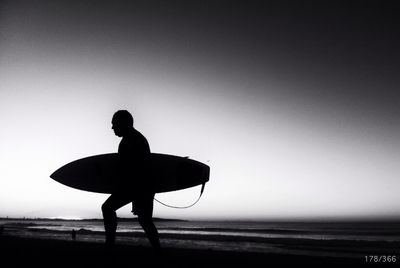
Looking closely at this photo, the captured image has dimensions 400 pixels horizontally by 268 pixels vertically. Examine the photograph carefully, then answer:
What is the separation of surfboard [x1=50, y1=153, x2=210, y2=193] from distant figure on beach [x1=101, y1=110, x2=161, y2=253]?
234 centimetres

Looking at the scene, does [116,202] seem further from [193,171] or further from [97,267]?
[193,171]

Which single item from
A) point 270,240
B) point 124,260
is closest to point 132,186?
point 124,260

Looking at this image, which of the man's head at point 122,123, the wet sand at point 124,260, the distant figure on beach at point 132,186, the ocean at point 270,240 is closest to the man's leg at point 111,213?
the distant figure on beach at point 132,186

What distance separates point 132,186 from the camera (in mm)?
4070

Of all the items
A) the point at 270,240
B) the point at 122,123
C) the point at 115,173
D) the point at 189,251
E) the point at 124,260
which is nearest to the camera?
the point at 122,123

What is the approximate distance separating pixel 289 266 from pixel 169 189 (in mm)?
2672

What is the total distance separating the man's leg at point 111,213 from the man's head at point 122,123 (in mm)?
804

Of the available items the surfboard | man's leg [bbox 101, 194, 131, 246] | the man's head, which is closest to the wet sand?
man's leg [bbox 101, 194, 131, 246]

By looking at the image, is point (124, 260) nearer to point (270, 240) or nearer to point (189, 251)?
point (189, 251)

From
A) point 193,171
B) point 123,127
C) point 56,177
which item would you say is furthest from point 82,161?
point 123,127

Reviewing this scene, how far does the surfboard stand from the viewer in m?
6.66

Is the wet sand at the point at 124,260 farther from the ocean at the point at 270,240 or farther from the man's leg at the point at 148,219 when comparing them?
the ocean at the point at 270,240

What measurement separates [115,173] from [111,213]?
8.81ft

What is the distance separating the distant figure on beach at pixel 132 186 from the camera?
400cm
